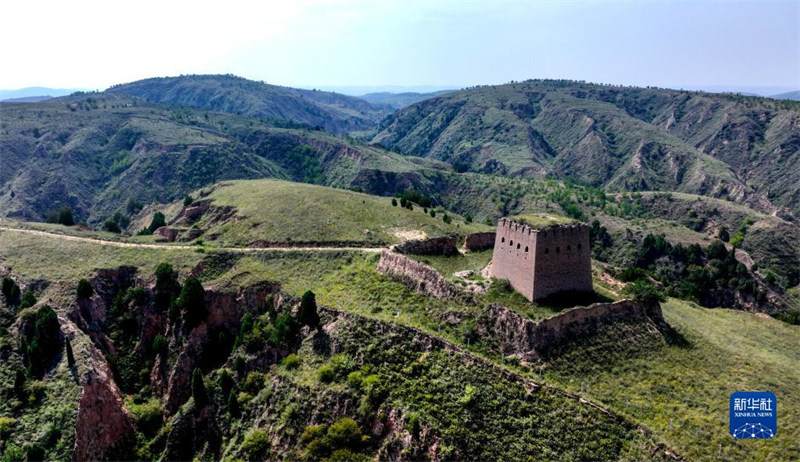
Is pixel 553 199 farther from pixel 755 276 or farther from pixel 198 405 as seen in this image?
pixel 198 405

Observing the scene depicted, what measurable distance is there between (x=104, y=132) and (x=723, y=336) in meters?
215

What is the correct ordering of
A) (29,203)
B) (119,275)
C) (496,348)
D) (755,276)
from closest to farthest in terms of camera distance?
(496,348) → (119,275) → (755,276) → (29,203)

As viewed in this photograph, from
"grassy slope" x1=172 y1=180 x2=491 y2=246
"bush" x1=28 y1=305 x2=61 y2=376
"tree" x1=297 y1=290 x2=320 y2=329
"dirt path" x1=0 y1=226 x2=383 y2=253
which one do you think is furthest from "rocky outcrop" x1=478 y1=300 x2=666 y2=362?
"bush" x1=28 y1=305 x2=61 y2=376

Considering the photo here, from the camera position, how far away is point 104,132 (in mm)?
198625

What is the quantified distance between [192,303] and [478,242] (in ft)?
120

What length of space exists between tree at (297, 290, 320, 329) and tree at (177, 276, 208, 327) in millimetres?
13933

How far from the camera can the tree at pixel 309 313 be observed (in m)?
A: 53.5

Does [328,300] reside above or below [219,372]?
above

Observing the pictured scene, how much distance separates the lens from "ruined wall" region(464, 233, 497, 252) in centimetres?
6744

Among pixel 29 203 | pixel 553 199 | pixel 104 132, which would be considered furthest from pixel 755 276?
pixel 104 132

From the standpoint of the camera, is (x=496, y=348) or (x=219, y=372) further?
(x=219, y=372)

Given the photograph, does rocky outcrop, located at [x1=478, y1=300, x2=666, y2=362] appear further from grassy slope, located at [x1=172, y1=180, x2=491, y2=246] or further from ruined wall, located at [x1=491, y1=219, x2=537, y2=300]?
grassy slope, located at [x1=172, y1=180, x2=491, y2=246]

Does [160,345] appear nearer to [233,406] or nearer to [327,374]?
[233,406]

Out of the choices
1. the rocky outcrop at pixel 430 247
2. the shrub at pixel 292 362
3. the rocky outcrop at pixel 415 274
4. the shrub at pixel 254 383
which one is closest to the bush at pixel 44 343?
the shrub at pixel 254 383
